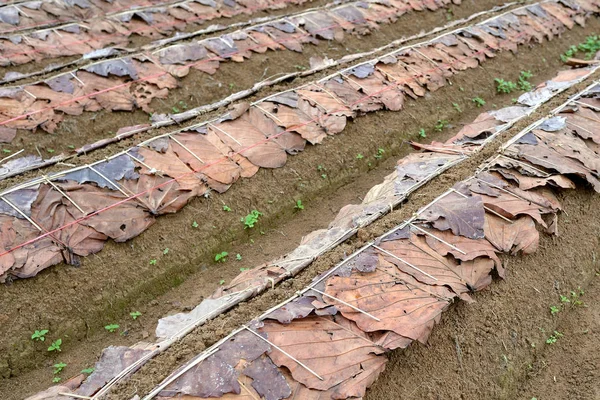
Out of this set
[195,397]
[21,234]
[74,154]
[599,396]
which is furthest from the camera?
[74,154]

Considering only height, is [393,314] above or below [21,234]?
above

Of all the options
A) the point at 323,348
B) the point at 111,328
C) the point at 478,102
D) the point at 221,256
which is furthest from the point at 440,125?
the point at 111,328

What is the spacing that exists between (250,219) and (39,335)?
7.44 feet

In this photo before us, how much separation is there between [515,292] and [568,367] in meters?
0.72

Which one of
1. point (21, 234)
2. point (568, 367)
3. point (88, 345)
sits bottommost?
point (88, 345)

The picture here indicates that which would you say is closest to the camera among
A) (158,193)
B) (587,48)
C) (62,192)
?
(62,192)

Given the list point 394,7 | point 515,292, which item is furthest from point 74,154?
point 394,7

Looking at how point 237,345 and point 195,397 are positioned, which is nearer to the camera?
point 195,397

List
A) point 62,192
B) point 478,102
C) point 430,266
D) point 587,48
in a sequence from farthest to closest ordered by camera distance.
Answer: point 587,48, point 478,102, point 62,192, point 430,266

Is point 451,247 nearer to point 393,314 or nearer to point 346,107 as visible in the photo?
point 393,314

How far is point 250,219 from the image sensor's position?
576cm

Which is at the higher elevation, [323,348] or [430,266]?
[430,266]

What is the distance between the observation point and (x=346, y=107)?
6832mm

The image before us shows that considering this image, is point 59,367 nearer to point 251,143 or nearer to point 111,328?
point 111,328
